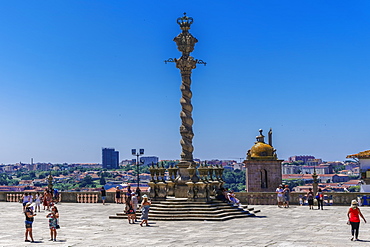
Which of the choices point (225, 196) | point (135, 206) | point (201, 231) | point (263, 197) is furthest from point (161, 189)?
point (263, 197)

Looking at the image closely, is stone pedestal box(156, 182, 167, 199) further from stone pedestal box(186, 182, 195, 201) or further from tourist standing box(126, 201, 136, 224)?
tourist standing box(126, 201, 136, 224)

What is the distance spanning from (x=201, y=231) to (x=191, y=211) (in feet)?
15.0

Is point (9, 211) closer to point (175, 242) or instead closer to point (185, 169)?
point (185, 169)

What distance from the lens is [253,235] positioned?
72.6 ft

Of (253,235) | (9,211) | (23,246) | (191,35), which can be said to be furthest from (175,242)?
(9,211)

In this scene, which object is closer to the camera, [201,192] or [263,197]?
[201,192]

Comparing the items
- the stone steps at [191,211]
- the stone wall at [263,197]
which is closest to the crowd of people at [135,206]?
the stone steps at [191,211]

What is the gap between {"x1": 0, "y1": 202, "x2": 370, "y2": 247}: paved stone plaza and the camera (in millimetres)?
20500

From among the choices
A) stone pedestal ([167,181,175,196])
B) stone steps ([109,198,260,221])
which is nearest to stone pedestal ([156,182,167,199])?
stone pedestal ([167,181,175,196])

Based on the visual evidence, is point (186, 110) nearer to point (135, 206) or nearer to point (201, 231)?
point (135, 206)

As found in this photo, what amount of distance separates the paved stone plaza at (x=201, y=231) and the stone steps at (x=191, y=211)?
27.6 inches

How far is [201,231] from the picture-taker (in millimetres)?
23516

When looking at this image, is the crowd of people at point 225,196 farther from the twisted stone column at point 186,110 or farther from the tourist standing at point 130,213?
the tourist standing at point 130,213

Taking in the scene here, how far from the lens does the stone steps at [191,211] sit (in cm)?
2767
